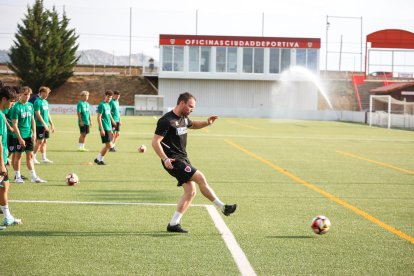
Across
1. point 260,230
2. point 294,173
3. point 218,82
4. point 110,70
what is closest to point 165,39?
point 218,82

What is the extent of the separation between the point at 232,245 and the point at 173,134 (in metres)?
1.59

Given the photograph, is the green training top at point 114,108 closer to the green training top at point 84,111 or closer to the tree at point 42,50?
the green training top at point 84,111

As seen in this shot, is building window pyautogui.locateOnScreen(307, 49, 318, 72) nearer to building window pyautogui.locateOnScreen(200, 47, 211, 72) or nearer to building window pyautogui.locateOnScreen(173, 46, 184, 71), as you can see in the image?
building window pyautogui.locateOnScreen(200, 47, 211, 72)

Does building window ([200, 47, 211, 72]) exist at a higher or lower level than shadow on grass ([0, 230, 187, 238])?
higher

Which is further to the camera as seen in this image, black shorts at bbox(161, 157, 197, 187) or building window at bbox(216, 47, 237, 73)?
building window at bbox(216, 47, 237, 73)

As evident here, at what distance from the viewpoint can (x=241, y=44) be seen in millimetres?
66125

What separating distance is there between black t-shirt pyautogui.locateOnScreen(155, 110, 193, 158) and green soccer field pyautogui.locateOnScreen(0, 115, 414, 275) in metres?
1.00

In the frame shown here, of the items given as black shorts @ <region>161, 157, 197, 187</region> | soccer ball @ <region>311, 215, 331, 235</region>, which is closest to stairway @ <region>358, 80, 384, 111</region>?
soccer ball @ <region>311, 215, 331, 235</region>

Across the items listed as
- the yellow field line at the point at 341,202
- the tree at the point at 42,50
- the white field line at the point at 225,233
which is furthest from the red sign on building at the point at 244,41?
the white field line at the point at 225,233

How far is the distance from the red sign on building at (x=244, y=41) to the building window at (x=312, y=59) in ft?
1.98

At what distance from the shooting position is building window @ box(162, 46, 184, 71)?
6588 cm

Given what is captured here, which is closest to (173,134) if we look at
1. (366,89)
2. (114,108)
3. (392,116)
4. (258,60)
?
(114,108)

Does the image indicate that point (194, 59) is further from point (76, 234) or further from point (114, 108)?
point (76, 234)

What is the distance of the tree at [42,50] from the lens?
2552 inches
